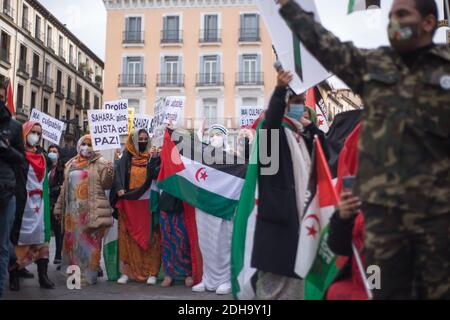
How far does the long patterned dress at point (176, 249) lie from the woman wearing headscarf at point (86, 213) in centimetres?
83

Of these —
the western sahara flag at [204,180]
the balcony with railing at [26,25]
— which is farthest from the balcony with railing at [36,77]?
the western sahara flag at [204,180]

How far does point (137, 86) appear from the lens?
42594mm

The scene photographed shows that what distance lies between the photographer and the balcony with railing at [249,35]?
41656 mm

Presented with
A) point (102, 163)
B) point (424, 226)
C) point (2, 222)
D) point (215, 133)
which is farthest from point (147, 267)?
point (424, 226)

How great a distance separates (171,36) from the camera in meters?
43.1

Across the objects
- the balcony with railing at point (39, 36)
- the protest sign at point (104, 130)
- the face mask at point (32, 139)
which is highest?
the balcony with railing at point (39, 36)

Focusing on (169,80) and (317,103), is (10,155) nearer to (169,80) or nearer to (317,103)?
(317,103)

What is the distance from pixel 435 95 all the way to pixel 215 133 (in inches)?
236

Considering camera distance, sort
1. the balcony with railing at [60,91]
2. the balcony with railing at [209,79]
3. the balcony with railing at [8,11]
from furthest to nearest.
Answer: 1. the balcony with railing at [60,91]
2. the balcony with railing at [8,11]
3. the balcony with railing at [209,79]

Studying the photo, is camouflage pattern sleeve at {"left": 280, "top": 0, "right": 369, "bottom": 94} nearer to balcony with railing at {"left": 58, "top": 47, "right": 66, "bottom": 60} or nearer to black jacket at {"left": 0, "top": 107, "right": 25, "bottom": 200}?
black jacket at {"left": 0, "top": 107, "right": 25, "bottom": 200}

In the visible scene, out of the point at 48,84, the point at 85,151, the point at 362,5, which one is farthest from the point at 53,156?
the point at 48,84

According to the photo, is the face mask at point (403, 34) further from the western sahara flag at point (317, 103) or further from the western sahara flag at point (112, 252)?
the western sahara flag at point (112, 252)

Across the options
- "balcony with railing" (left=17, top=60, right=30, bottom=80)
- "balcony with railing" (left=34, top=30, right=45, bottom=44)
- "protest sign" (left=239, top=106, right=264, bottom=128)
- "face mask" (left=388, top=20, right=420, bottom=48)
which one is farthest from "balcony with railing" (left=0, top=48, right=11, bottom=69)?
"face mask" (left=388, top=20, right=420, bottom=48)

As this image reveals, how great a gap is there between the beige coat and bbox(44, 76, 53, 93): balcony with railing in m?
43.9
